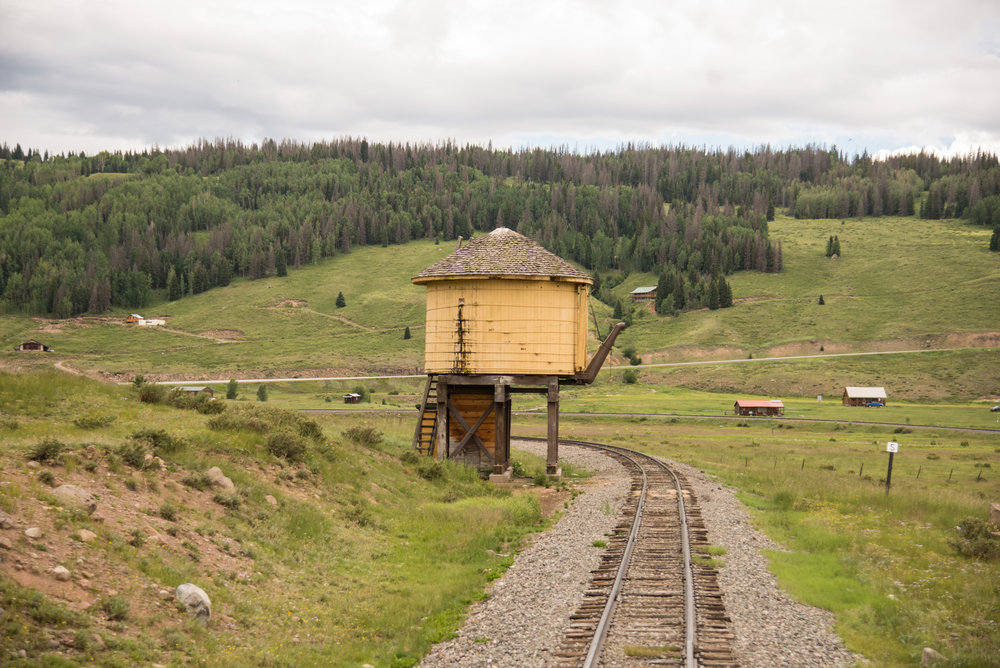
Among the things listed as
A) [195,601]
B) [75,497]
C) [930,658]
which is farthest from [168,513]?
[930,658]

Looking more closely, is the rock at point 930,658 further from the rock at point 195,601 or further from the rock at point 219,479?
the rock at point 219,479

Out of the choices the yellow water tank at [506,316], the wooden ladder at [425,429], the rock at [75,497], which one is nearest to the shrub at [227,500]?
the rock at [75,497]

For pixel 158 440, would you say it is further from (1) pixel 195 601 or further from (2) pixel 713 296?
(2) pixel 713 296

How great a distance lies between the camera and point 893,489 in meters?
29.4

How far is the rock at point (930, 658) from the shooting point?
10.5 m

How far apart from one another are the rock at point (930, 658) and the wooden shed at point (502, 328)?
714 inches

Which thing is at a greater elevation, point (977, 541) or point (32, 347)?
point (977, 541)

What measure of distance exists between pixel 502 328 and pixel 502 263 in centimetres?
228

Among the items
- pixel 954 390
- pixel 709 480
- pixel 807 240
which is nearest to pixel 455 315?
pixel 709 480

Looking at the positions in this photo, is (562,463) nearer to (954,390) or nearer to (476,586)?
(476,586)

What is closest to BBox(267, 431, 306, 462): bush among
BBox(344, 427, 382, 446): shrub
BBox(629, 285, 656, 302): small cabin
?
BBox(344, 427, 382, 446): shrub

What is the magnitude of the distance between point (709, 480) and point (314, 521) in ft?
54.6

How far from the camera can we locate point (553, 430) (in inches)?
1162

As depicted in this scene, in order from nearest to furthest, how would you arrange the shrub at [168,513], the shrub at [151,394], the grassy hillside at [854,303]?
the shrub at [168,513]
the shrub at [151,394]
the grassy hillside at [854,303]
